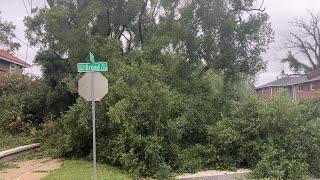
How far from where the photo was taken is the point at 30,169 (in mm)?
14266

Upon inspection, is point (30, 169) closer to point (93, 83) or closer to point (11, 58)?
point (93, 83)

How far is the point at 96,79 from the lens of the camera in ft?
38.0

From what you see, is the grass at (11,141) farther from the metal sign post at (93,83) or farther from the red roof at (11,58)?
the red roof at (11,58)

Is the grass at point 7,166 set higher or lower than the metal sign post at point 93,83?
lower

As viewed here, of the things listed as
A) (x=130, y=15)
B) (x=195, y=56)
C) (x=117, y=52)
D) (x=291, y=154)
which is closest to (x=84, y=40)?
(x=117, y=52)

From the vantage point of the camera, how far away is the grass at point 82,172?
40.1 ft

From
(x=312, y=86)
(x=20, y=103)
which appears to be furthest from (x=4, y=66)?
(x=312, y=86)

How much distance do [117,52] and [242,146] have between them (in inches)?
308

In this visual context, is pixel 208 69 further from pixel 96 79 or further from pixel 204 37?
pixel 96 79

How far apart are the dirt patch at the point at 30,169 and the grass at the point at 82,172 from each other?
0.40 metres

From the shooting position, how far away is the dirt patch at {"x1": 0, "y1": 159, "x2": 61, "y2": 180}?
12.8 meters

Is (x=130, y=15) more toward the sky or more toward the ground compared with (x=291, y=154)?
more toward the sky

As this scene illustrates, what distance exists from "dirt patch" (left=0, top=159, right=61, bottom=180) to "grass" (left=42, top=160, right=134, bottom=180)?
0.40m

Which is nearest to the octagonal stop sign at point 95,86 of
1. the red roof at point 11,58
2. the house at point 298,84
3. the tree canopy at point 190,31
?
the tree canopy at point 190,31
